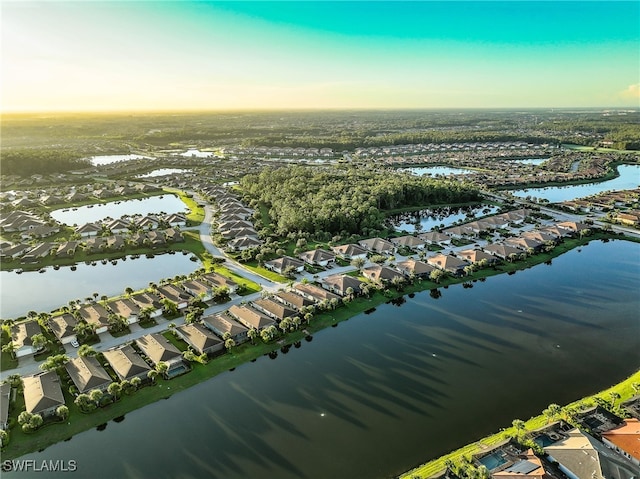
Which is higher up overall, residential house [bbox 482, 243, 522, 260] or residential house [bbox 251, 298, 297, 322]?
residential house [bbox 482, 243, 522, 260]

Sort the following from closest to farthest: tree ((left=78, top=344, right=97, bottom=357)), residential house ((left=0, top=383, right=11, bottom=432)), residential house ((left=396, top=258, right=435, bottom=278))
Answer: residential house ((left=0, top=383, right=11, bottom=432)) < tree ((left=78, top=344, right=97, bottom=357)) < residential house ((left=396, top=258, right=435, bottom=278))

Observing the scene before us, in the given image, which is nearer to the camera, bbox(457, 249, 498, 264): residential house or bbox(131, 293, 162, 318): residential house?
bbox(131, 293, 162, 318): residential house

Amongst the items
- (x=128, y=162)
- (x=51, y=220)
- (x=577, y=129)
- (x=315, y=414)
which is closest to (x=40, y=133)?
(x=128, y=162)

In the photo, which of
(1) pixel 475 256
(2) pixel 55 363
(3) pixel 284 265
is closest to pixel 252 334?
(3) pixel 284 265

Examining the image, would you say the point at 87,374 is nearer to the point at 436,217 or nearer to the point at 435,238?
the point at 435,238

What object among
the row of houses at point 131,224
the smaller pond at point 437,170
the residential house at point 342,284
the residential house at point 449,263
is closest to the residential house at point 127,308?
the residential house at point 342,284

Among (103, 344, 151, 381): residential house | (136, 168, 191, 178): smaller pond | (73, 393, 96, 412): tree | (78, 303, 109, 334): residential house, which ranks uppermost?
(136, 168, 191, 178): smaller pond

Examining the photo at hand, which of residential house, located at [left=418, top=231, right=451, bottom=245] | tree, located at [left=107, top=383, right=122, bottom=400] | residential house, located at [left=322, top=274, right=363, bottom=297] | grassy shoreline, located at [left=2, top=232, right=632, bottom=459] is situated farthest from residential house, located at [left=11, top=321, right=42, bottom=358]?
residential house, located at [left=418, top=231, right=451, bottom=245]

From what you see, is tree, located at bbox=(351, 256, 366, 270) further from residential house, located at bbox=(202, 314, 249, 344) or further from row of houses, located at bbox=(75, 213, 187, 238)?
row of houses, located at bbox=(75, 213, 187, 238)
